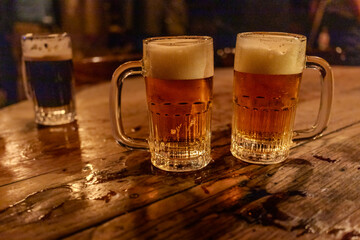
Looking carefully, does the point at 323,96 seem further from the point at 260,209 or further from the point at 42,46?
the point at 42,46

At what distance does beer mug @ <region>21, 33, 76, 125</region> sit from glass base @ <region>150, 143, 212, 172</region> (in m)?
0.71

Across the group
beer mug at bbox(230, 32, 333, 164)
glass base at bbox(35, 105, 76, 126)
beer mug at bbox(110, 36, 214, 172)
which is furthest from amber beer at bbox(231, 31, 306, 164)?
→ glass base at bbox(35, 105, 76, 126)

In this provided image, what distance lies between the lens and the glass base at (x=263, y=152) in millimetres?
1000

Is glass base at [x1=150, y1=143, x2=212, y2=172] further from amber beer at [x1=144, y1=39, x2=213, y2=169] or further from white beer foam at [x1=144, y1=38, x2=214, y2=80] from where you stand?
white beer foam at [x1=144, y1=38, x2=214, y2=80]

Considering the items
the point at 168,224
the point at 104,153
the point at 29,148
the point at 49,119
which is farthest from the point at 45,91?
the point at 168,224

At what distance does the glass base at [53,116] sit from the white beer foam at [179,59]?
0.75 m

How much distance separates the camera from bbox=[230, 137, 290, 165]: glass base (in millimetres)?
1000

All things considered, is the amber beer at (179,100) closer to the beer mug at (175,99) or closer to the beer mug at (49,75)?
the beer mug at (175,99)

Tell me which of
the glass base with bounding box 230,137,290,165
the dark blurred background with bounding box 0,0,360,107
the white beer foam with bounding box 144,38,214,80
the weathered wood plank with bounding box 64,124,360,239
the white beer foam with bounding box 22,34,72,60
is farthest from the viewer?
the dark blurred background with bounding box 0,0,360,107

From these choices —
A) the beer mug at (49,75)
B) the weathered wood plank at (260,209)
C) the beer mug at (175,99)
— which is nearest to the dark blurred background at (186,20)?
the beer mug at (49,75)

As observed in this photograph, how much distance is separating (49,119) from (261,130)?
3.22 feet

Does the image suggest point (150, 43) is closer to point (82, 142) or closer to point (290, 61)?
point (290, 61)

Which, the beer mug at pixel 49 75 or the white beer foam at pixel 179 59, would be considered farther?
the beer mug at pixel 49 75

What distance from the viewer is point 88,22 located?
14.5 ft
